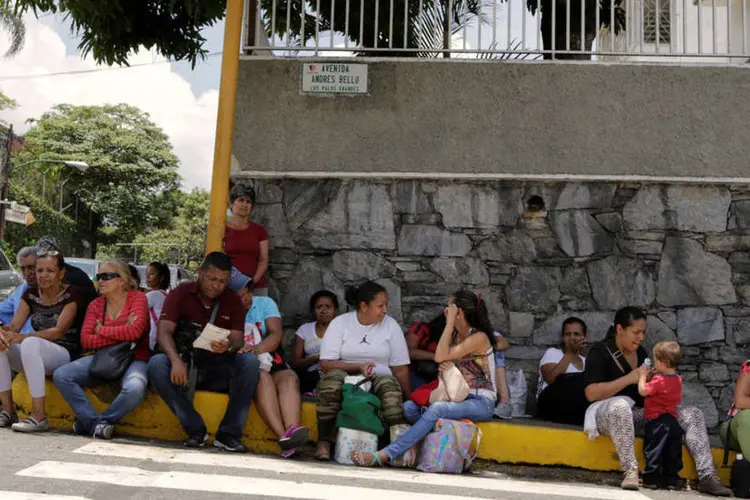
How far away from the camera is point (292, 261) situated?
7.51 m

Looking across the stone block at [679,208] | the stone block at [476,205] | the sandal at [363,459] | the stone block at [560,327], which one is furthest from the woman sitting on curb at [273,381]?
the stone block at [679,208]

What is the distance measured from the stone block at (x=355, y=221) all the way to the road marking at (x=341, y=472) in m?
2.49

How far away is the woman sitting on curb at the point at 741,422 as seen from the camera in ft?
18.2

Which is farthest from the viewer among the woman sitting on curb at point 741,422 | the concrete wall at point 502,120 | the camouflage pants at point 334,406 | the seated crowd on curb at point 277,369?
the concrete wall at point 502,120

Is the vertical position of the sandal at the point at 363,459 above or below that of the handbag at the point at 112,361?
below

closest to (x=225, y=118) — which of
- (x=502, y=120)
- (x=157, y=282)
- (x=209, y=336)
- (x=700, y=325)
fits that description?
(x=157, y=282)

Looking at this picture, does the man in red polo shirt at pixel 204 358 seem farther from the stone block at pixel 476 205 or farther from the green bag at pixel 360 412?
the stone block at pixel 476 205

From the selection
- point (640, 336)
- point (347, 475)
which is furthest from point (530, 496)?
point (640, 336)

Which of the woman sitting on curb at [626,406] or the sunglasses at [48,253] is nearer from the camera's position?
the woman sitting on curb at [626,406]

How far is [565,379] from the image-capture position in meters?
6.52

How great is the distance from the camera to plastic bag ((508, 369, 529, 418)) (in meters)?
6.88

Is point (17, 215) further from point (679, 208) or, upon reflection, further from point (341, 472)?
point (341, 472)

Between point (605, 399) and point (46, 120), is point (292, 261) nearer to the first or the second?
point (605, 399)

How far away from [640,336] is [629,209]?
1633mm
